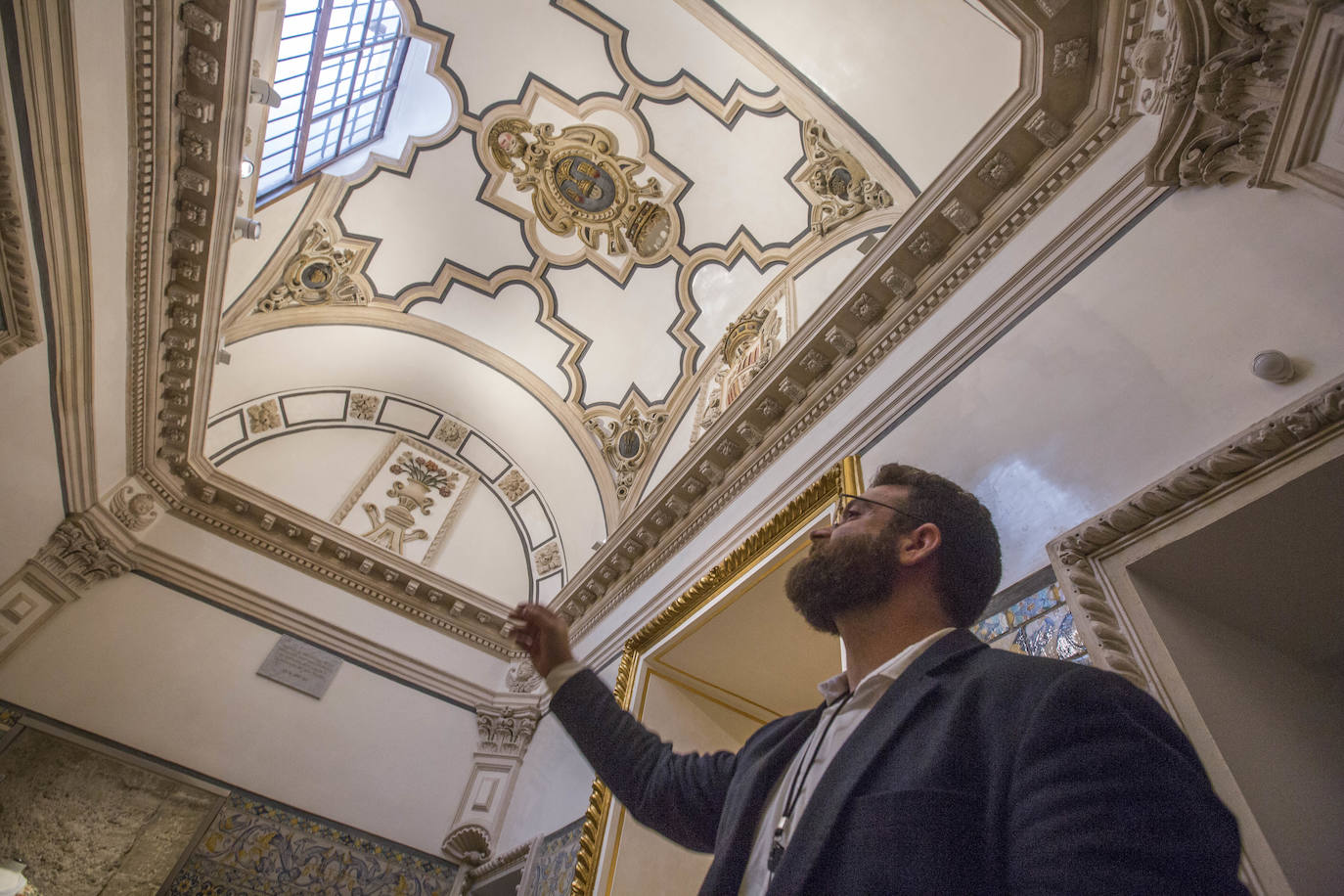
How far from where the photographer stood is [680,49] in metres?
5.67

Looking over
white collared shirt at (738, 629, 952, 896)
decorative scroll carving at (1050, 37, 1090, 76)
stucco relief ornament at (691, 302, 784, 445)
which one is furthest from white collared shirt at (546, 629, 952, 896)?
stucco relief ornament at (691, 302, 784, 445)

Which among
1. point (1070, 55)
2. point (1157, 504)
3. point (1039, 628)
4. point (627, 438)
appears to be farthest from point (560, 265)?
point (1157, 504)

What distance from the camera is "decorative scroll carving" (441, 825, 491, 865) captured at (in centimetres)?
597

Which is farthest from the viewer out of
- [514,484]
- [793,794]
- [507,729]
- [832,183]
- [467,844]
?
[514,484]

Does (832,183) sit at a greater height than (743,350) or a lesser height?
greater

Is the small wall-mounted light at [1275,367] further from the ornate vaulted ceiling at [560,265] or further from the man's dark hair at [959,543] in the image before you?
the ornate vaulted ceiling at [560,265]

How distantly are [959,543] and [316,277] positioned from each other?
726cm

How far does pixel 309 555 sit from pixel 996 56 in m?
7.02

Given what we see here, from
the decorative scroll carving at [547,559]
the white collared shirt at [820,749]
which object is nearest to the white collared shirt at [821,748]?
the white collared shirt at [820,749]

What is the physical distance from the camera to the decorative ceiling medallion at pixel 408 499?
7.83 m

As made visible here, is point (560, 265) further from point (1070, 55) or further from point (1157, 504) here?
point (1157, 504)

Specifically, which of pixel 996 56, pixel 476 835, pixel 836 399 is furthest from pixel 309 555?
pixel 996 56

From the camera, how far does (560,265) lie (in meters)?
7.34

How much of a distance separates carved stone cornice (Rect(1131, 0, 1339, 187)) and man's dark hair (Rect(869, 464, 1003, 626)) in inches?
54.7
